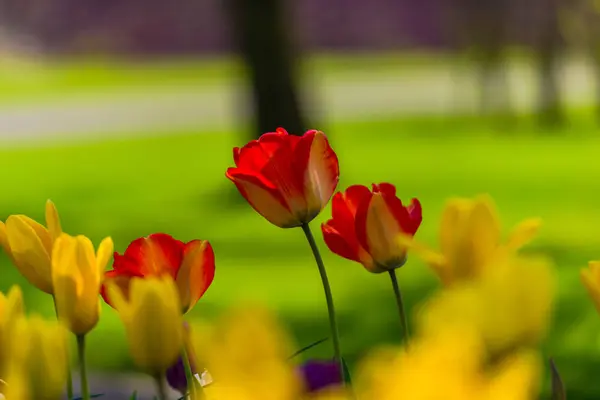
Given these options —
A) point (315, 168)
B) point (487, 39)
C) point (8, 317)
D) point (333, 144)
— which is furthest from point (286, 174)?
point (487, 39)

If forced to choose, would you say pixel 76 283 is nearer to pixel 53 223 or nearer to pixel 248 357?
pixel 53 223

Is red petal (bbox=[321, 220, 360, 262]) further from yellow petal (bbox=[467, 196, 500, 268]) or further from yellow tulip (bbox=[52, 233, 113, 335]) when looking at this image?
yellow tulip (bbox=[52, 233, 113, 335])

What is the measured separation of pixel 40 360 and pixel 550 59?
17076 millimetres

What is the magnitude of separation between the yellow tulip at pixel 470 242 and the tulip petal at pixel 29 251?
1.40 ft

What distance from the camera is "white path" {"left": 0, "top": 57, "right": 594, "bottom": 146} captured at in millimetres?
19688

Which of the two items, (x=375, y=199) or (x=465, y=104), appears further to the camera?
(x=465, y=104)

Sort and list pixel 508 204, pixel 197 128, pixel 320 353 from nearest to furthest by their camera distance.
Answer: pixel 320 353 < pixel 508 204 < pixel 197 128

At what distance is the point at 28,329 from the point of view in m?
1.12

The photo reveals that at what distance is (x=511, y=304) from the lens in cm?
104

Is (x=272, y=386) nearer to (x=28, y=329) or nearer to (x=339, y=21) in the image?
(x=28, y=329)

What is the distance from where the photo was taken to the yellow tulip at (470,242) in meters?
1.35

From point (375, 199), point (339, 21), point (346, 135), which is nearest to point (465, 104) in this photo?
point (346, 135)

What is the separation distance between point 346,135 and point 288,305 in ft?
35.2

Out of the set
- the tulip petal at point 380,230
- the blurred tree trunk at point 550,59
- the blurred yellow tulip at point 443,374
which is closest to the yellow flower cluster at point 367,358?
the blurred yellow tulip at point 443,374
